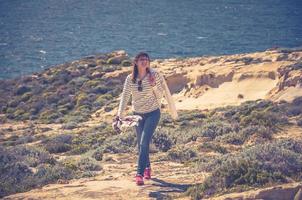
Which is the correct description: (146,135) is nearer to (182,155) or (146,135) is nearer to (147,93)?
(147,93)

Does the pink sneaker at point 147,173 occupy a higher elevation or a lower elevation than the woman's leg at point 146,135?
lower

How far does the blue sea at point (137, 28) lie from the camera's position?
218 ft

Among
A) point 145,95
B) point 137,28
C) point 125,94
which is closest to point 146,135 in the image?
point 145,95

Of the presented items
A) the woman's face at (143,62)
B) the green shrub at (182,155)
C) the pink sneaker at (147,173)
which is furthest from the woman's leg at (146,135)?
the green shrub at (182,155)

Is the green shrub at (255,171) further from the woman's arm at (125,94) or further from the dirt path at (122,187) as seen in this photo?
the woman's arm at (125,94)

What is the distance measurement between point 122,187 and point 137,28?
280 feet

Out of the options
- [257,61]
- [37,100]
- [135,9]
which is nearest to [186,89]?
[257,61]

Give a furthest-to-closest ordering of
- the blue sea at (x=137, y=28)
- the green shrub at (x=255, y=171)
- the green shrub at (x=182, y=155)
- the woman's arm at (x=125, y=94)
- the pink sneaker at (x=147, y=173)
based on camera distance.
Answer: the blue sea at (x=137, y=28) < the green shrub at (x=182, y=155) < the pink sneaker at (x=147, y=173) < the woman's arm at (x=125, y=94) < the green shrub at (x=255, y=171)

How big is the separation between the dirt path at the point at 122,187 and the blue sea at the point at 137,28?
142ft

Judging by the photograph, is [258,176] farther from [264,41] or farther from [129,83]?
[264,41]

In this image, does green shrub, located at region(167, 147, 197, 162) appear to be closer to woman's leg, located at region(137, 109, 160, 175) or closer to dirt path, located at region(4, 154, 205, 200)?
dirt path, located at region(4, 154, 205, 200)

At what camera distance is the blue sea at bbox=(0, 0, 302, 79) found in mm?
66562

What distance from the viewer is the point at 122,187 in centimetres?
805

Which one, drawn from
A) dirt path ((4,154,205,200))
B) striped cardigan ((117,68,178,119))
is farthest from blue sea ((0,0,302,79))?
striped cardigan ((117,68,178,119))
